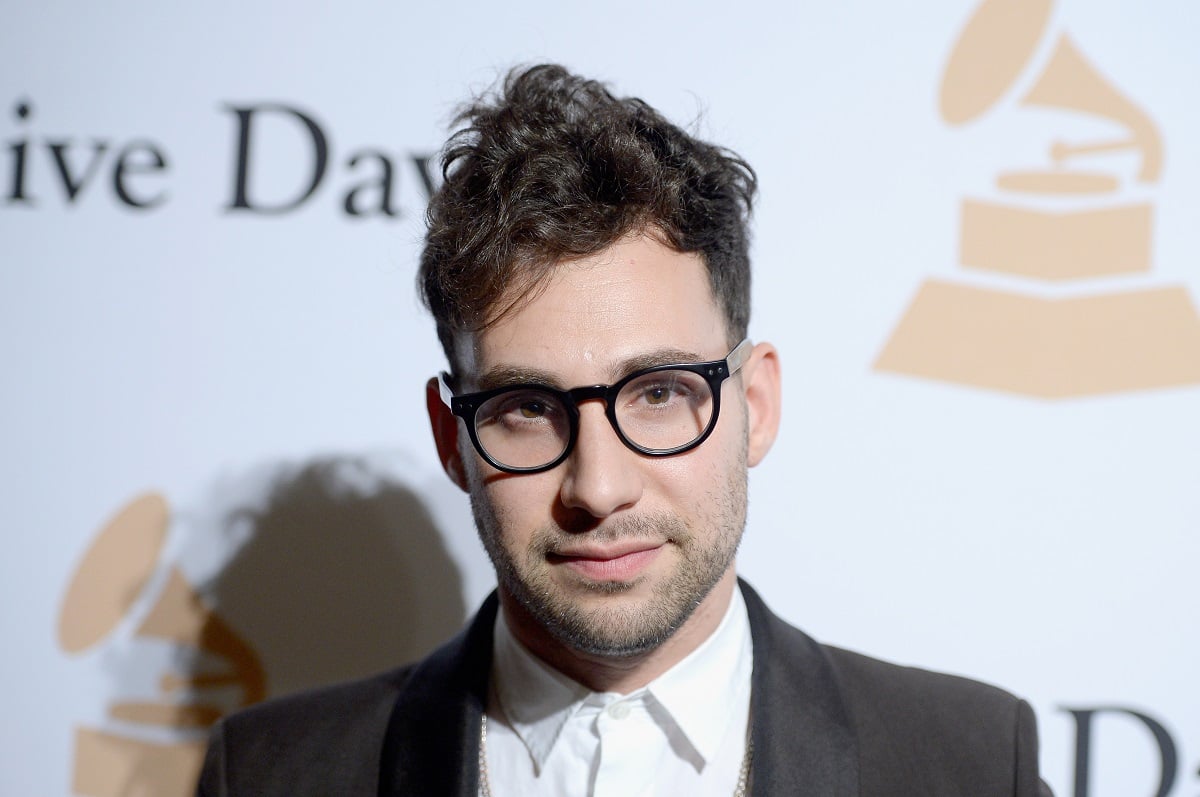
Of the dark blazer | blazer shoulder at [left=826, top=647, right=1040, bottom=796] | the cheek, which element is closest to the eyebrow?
the cheek

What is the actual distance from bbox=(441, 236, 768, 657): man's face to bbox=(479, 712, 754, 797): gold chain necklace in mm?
230

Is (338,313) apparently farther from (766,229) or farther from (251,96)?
(766,229)

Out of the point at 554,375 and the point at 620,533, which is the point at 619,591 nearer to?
the point at 620,533

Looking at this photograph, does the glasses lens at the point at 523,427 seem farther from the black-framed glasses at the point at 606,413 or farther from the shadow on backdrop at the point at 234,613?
the shadow on backdrop at the point at 234,613

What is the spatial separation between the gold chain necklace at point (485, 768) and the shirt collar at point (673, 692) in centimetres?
4

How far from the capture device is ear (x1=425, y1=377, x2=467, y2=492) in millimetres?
1578

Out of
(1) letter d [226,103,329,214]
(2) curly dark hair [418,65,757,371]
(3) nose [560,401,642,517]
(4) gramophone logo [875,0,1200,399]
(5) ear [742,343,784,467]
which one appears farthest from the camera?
(1) letter d [226,103,329,214]

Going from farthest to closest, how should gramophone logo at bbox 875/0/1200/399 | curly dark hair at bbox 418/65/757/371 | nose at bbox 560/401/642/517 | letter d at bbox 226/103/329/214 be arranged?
letter d at bbox 226/103/329/214, gramophone logo at bbox 875/0/1200/399, curly dark hair at bbox 418/65/757/371, nose at bbox 560/401/642/517

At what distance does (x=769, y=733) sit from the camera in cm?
143

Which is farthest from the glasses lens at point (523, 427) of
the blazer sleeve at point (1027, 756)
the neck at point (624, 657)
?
the blazer sleeve at point (1027, 756)

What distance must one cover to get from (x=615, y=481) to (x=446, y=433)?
382mm

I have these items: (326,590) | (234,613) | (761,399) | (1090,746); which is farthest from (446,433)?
(1090,746)

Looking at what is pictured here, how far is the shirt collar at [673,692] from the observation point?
1.46 m

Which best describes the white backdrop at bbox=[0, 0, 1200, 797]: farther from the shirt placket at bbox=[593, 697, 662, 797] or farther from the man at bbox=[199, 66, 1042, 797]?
the shirt placket at bbox=[593, 697, 662, 797]
